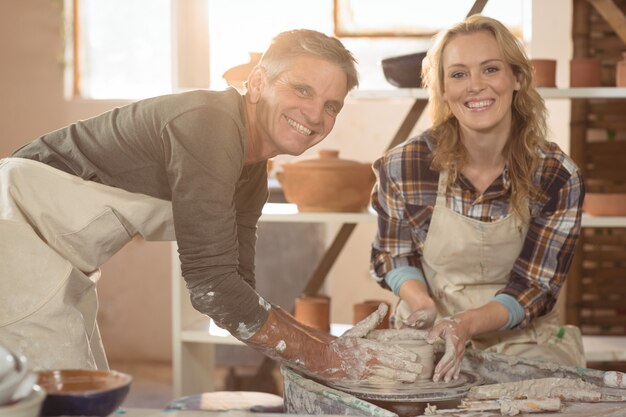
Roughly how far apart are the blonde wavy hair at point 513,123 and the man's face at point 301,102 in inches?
24.3

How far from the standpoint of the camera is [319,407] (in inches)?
64.6

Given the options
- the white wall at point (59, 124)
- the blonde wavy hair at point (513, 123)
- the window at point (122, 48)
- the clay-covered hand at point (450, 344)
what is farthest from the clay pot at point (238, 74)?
the window at point (122, 48)

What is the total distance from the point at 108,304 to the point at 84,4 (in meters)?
1.72

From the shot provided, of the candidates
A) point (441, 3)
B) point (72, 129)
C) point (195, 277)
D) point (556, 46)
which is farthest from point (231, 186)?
point (441, 3)

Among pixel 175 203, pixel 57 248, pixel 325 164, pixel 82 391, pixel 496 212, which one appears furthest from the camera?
pixel 325 164

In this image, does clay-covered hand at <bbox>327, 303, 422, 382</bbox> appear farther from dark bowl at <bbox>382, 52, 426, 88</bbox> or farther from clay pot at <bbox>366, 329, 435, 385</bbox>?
dark bowl at <bbox>382, 52, 426, 88</bbox>

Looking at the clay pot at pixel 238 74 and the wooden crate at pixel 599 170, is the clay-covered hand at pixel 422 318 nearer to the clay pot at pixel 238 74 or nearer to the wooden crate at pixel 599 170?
the clay pot at pixel 238 74

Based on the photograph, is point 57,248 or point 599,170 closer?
point 57,248

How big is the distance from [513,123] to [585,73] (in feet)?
2.72

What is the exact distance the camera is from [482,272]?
2.48 meters

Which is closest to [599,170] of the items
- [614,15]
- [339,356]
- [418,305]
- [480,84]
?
[614,15]

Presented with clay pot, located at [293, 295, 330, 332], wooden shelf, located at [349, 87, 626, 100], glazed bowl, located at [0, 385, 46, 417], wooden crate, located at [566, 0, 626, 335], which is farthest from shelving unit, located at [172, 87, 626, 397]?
glazed bowl, located at [0, 385, 46, 417]

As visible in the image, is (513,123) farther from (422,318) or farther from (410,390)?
(410,390)

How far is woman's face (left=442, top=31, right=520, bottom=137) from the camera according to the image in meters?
2.33
